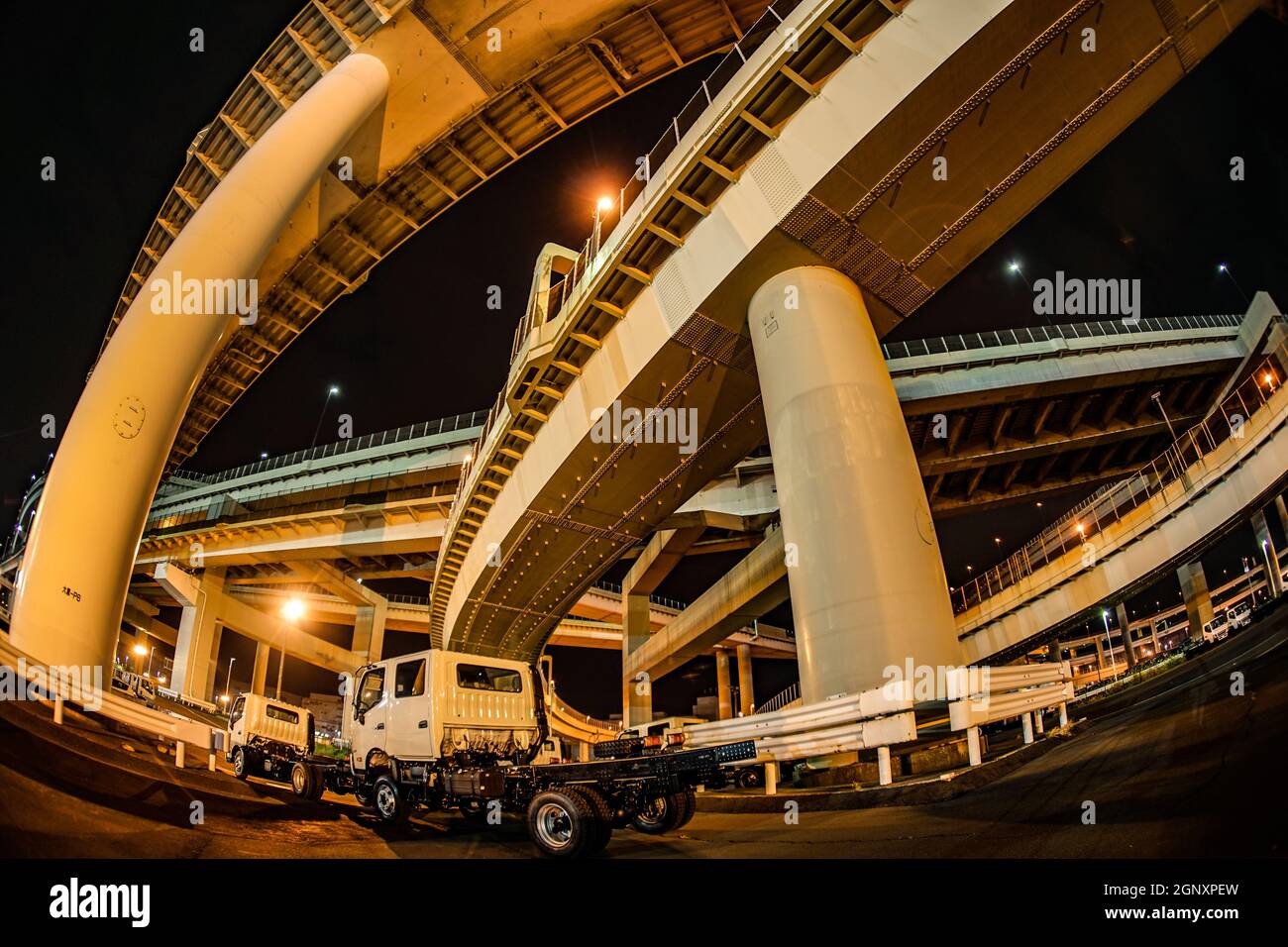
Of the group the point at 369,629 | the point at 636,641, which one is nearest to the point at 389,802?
the point at 636,641

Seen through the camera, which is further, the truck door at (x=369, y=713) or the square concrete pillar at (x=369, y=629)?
the square concrete pillar at (x=369, y=629)

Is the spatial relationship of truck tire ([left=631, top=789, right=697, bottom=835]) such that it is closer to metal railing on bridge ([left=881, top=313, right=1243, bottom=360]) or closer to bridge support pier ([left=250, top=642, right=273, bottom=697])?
metal railing on bridge ([left=881, top=313, right=1243, bottom=360])

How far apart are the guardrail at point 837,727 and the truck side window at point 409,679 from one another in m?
4.47

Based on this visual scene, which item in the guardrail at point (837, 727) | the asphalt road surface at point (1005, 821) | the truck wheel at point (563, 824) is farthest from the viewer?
the guardrail at point (837, 727)

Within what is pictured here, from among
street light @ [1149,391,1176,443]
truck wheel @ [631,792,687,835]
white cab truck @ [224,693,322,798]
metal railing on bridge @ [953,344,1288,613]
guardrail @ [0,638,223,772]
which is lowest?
truck wheel @ [631,792,687,835]

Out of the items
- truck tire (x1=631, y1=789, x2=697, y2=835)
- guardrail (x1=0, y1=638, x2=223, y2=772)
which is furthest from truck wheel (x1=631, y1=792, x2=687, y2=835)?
guardrail (x1=0, y1=638, x2=223, y2=772)

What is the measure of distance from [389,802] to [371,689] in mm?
2232

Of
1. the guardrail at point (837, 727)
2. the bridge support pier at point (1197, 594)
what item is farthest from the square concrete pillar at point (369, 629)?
the bridge support pier at point (1197, 594)

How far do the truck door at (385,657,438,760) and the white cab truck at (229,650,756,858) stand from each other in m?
0.02

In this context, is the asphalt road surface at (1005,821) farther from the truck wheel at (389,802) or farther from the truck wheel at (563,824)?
the truck wheel at (563,824)

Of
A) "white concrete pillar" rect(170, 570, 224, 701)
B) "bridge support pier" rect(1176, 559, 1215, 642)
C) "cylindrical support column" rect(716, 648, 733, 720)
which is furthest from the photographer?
"cylindrical support column" rect(716, 648, 733, 720)

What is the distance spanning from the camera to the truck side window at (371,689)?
10.9 meters

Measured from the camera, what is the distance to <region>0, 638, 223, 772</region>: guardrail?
9.34 m
